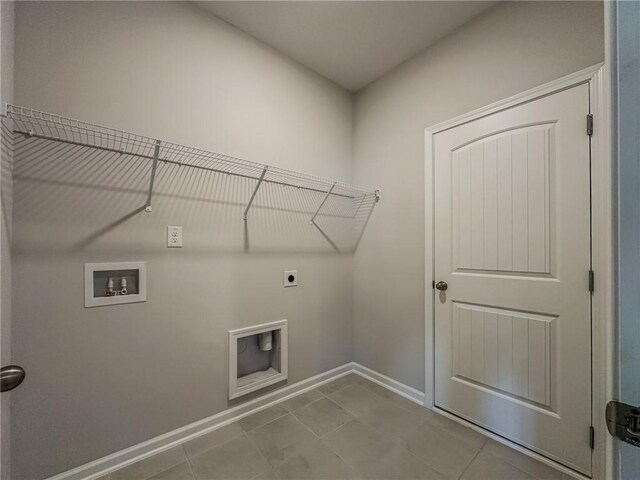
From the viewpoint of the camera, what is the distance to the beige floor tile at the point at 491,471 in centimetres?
131

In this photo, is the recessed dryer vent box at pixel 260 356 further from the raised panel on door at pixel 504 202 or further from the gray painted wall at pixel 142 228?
the raised panel on door at pixel 504 202

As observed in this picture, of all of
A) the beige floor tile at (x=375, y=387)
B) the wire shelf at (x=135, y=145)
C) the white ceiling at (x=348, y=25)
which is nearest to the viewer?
the wire shelf at (x=135, y=145)

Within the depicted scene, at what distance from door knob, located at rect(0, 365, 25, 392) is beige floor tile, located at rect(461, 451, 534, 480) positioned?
5.94 ft

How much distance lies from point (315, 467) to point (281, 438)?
11.5 inches

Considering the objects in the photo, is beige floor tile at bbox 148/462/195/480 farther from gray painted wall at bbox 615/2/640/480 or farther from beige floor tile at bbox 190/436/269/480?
gray painted wall at bbox 615/2/640/480

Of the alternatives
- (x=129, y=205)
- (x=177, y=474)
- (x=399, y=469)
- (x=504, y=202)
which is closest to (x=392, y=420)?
(x=399, y=469)

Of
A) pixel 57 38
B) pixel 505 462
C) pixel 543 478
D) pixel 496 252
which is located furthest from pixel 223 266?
pixel 543 478

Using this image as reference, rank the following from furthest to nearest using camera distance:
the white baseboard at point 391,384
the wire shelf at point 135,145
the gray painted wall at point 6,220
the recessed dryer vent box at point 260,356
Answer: the white baseboard at point 391,384 < the recessed dryer vent box at point 260,356 < the wire shelf at point 135,145 < the gray painted wall at point 6,220

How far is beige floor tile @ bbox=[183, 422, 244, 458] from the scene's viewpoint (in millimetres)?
1484

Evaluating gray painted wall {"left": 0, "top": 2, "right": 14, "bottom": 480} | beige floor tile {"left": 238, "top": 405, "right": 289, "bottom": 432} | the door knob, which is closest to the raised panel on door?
beige floor tile {"left": 238, "top": 405, "right": 289, "bottom": 432}

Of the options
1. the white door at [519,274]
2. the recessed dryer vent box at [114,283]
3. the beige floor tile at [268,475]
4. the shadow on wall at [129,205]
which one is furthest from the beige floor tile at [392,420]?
the recessed dryer vent box at [114,283]

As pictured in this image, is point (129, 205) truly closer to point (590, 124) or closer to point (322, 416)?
point (322, 416)

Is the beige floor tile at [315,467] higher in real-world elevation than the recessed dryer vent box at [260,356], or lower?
lower

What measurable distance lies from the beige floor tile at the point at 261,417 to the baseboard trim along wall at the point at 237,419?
0.10 ft
